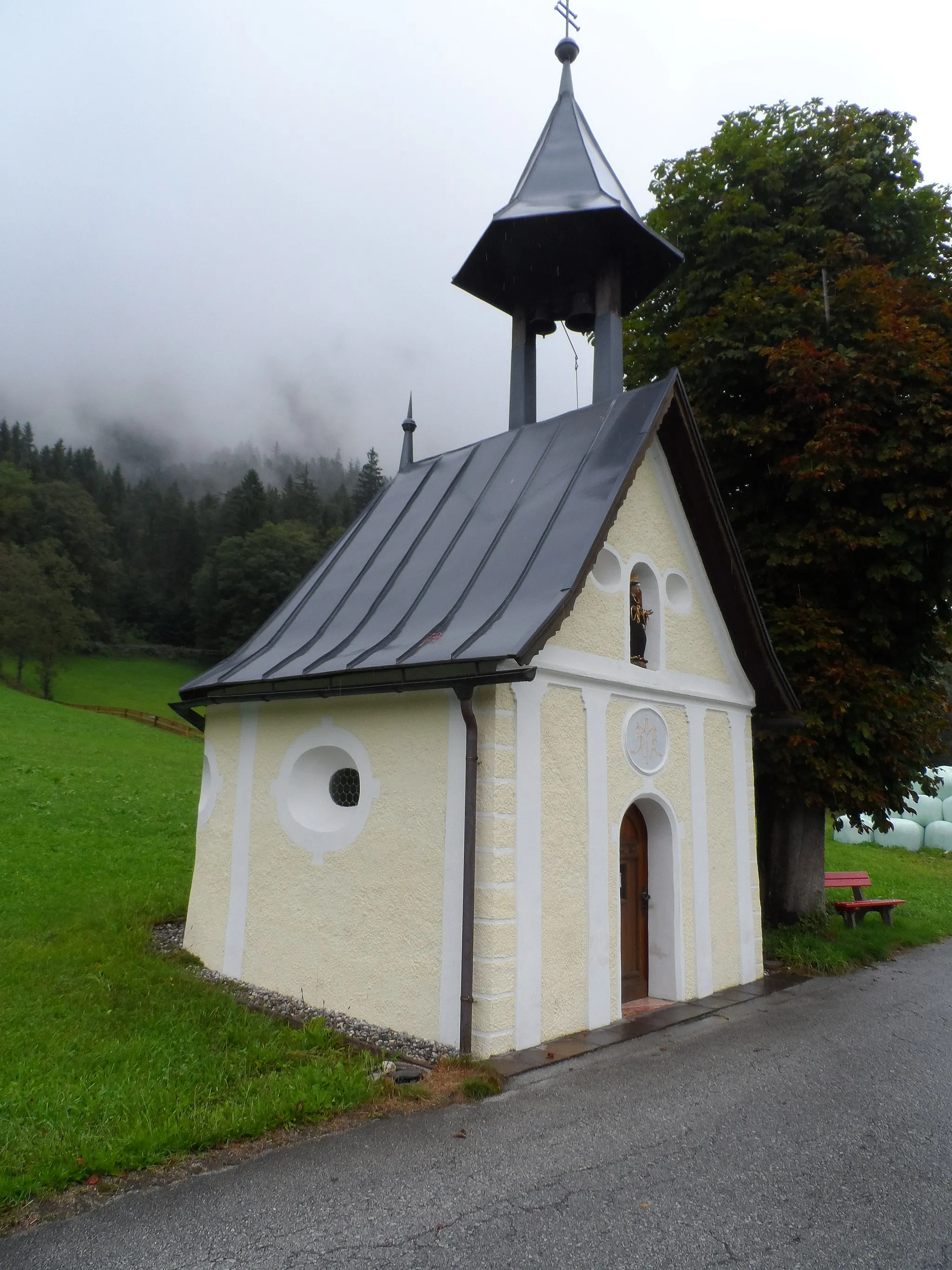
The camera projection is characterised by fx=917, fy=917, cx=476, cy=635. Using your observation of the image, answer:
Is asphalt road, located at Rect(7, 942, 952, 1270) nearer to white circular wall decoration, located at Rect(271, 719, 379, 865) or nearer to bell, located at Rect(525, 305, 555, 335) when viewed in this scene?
white circular wall decoration, located at Rect(271, 719, 379, 865)

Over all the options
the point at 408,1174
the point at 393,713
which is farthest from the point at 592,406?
the point at 408,1174

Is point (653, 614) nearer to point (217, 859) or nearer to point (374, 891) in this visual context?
point (374, 891)

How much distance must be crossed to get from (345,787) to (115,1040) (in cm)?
291

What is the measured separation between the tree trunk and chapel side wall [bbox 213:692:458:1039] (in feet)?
21.0

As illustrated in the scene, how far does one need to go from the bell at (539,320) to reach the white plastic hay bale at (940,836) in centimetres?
2157

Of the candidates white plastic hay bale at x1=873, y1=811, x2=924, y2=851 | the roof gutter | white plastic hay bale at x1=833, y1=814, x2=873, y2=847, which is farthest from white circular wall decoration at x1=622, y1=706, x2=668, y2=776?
white plastic hay bale at x1=873, y1=811, x2=924, y2=851

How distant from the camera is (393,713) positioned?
772 cm

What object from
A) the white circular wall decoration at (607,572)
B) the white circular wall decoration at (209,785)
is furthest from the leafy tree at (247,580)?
the white circular wall decoration at (607,572)

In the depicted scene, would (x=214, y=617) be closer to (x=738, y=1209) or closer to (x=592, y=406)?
(x=592, y=406)

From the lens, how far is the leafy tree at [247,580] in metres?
59.3

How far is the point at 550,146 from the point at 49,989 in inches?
459

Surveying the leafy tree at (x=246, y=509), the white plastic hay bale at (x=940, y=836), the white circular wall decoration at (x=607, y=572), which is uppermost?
the leafy tree at (x=246, y=509)

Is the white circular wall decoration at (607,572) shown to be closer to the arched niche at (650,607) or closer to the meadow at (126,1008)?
the arched niche at (650,607)

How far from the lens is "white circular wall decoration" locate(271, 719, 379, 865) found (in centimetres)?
791
